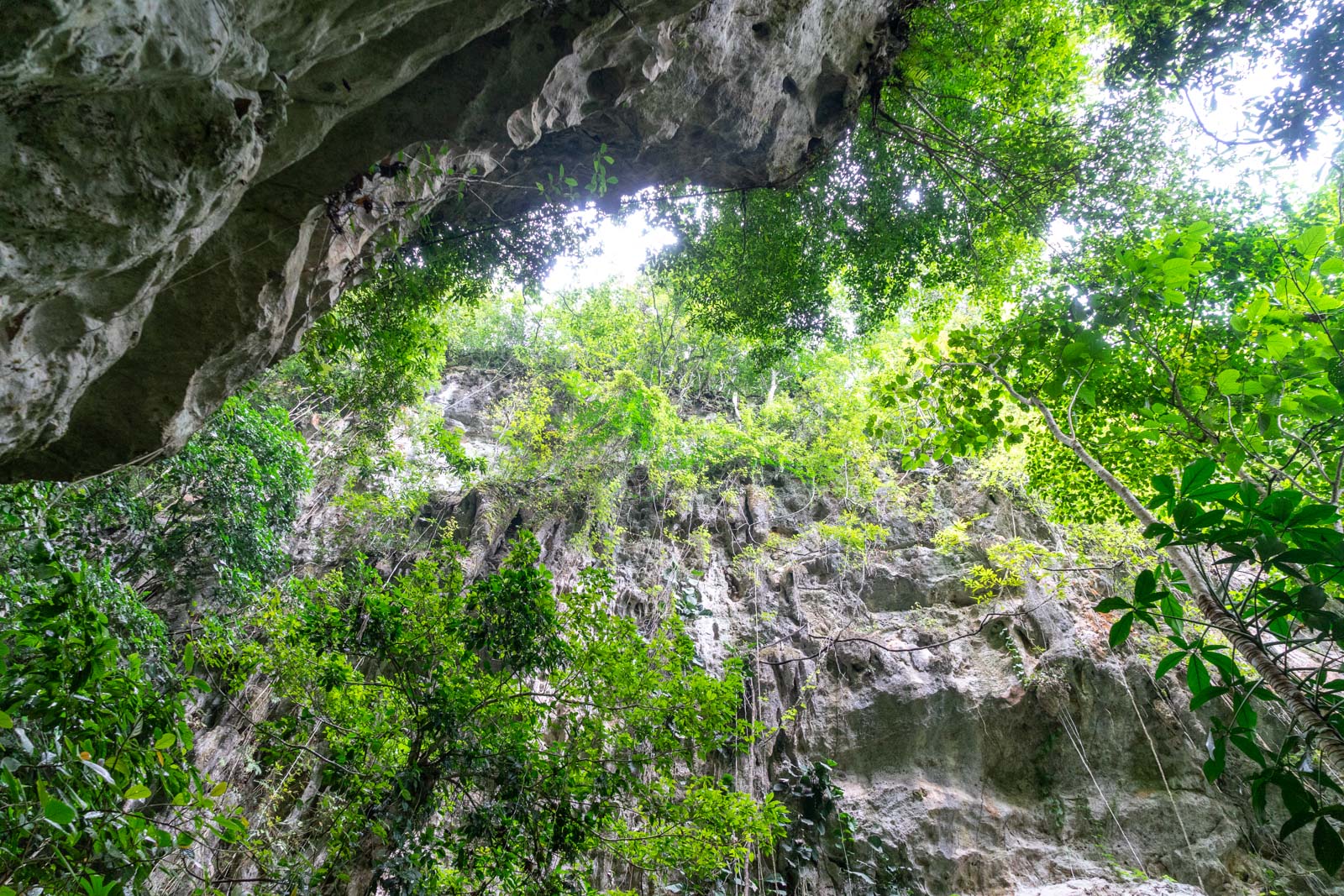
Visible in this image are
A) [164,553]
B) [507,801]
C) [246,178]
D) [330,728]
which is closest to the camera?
[246,178]

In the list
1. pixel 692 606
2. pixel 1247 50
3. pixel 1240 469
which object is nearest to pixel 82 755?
pixel 1240 469

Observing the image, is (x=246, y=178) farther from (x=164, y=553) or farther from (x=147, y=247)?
(x=164, y=553)

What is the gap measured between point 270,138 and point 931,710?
8.67 meters

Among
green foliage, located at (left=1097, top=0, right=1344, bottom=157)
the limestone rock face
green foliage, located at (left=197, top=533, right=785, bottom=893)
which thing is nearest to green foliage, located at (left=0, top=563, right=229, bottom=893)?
the limestone rock face

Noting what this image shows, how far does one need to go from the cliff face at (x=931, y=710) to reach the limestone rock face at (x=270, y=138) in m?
4.61

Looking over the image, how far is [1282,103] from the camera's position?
2451 millimetres

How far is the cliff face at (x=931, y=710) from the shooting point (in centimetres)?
646

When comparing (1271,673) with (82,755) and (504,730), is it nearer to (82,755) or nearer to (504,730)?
(82,755)

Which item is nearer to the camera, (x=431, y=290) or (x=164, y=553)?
(x=431, y=290)

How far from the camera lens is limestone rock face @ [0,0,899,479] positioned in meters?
1.59

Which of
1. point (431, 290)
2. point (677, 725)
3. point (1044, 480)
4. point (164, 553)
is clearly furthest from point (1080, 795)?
point (164, 553)

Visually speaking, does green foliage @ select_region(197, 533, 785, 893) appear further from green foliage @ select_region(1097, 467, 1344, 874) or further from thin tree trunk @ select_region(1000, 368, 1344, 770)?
green foliage @ select_region(1097, 467, 1344, 874)

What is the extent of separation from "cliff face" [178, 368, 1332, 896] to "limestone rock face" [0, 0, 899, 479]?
4.61 meters

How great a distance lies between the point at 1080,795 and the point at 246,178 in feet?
30.6
